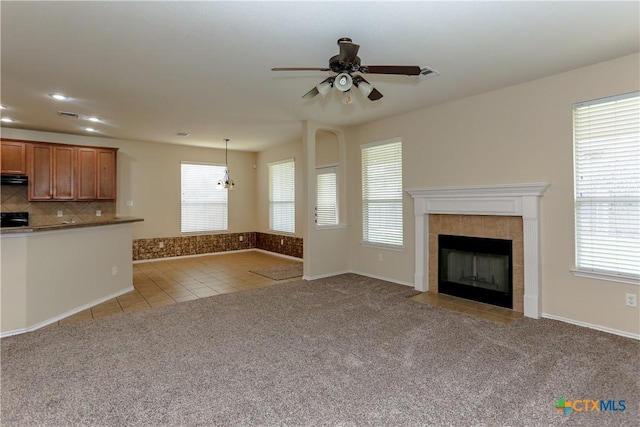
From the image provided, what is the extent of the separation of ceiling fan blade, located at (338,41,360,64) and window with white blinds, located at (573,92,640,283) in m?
2.70

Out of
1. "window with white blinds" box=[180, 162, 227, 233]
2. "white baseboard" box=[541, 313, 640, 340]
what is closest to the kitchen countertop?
"window with white blinds" box=[180, 162, 227, 233]

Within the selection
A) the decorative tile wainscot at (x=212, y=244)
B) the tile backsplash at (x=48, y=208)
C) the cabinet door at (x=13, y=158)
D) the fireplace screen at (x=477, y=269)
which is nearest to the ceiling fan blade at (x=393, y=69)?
the fireplace screen at (x=477, y=269)

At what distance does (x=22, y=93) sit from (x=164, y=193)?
3.69m

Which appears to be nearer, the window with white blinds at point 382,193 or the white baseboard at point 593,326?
the white baseboard at point 593,326

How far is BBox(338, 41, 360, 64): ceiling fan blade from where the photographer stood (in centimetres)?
241

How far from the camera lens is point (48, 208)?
6.36 m

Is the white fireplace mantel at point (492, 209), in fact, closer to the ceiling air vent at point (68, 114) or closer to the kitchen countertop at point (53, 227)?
the kitchen countertop at point (53, 227)

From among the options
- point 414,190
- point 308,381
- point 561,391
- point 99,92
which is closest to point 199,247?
point 99,92

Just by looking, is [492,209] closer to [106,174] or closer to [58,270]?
[58,270]

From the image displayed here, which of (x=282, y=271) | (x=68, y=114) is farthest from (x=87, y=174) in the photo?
(x=282, y=271)

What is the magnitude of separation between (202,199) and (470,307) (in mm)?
6595

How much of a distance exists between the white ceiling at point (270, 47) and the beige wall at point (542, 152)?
218 millimetres

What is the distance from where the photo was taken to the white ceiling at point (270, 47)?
2438 mm

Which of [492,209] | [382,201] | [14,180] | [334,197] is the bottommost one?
[492,209]
